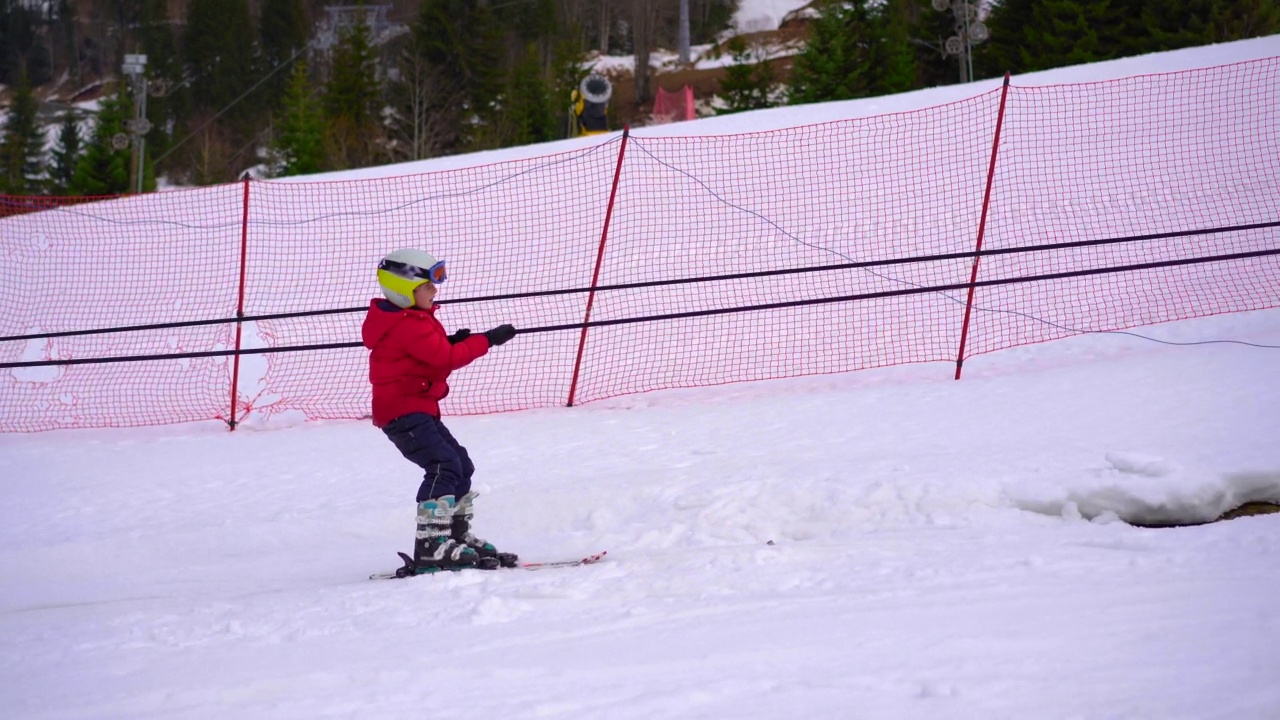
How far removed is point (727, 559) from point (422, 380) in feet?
5.81

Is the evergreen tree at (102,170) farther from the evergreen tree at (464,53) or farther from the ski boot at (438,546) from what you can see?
the ski boot at (438,546)

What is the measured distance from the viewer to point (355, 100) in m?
47.7

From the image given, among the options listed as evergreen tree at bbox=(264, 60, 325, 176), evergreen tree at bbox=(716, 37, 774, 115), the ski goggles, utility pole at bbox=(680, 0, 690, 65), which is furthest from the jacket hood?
utility pole at bbox=(680, 0, 690, 65)

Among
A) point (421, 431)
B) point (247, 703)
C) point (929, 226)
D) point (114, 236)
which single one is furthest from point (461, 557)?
point (114, 236)

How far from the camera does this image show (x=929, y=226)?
12609 mm

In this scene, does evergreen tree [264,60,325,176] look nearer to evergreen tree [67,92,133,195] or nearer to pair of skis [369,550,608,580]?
evergreen tree [67,92,133,195]

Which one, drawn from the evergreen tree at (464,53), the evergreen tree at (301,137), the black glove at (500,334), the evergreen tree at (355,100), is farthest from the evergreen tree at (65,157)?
the black glove at (500,334)

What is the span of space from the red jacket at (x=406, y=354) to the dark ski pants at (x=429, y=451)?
0.05 m

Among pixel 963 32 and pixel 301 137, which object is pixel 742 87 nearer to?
pixel 963 32

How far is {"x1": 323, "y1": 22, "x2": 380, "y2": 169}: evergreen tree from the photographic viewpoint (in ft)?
143

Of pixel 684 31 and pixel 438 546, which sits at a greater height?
pixel 684 31

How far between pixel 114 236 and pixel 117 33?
70532mm

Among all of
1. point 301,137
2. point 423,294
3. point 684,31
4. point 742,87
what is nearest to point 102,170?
point 301,137

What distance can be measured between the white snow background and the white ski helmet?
4.60 feet
